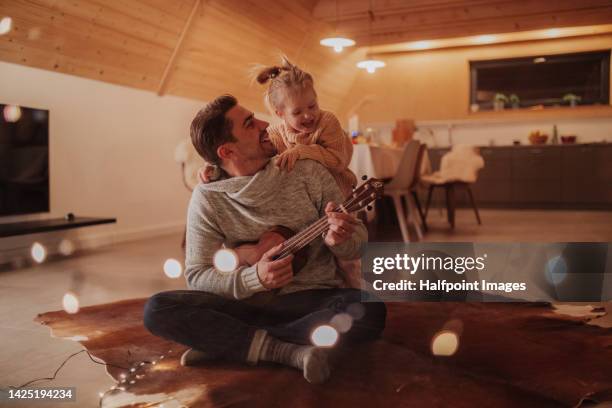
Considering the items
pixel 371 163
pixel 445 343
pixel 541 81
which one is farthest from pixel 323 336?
pixel 541 81

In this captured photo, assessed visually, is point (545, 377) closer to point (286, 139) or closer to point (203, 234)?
point (203, 234)

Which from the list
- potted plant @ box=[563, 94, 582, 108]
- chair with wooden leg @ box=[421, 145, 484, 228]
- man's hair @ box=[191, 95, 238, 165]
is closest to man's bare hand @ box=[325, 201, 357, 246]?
man's hair @ box=[191, 95, 238, 165]

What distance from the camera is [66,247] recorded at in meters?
4.12

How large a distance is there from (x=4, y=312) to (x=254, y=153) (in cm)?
151

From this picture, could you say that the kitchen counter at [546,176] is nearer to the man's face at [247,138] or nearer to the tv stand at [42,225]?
the tv stand at [42,225]

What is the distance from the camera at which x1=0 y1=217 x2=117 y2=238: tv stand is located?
10.8 feet

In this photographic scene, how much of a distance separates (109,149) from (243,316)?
10.7 feet

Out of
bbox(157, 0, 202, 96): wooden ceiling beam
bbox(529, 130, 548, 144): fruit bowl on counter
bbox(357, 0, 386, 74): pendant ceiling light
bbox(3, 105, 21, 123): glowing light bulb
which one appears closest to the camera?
bbox(3, 105, 21, 123): glowing light bulb

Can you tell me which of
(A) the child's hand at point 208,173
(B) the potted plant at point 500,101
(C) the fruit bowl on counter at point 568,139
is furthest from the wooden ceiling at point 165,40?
(C) the fruit bowl on counter at point 568,139

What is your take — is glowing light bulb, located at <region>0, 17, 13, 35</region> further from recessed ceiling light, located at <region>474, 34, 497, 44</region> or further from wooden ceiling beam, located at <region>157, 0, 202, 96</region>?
recessed ceiling light, located at <region>474, 34, 497, 44</region>

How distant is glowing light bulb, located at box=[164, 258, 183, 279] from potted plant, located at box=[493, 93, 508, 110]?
5.63 m

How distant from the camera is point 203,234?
1641 mm

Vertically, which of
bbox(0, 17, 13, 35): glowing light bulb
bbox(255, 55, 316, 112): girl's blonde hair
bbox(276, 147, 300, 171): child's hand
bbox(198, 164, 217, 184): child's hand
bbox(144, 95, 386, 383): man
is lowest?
bbox(144, 95, 386, 383): man

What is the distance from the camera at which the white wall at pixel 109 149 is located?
3.99 meters
